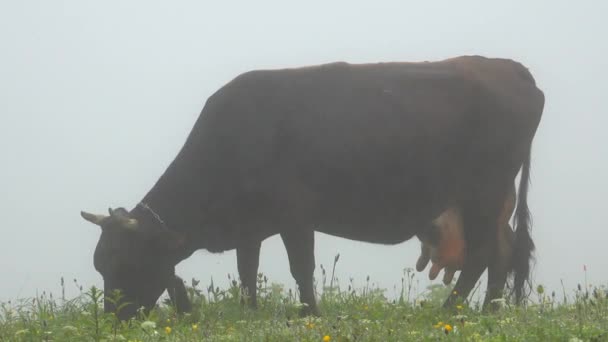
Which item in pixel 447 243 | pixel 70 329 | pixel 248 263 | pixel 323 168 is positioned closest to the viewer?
pixel 70 329

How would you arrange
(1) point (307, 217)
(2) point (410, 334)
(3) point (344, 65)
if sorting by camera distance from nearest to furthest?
(2) point (410, 334) → (1) point (307, 217) → (3) point (344, 65)

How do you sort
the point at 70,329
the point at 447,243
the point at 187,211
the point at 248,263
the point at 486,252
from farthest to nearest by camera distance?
1. the point at 447,243
2. the point at 486,252
3. the point at 248,263
4. the point at 187,211
5. the point at 70,329

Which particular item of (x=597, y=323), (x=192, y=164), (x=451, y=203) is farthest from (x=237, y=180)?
(x=597, y=323)

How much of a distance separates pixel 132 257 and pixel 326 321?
9.43ft

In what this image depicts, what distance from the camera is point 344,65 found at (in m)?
10.6

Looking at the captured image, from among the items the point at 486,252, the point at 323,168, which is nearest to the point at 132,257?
the point at 323,168

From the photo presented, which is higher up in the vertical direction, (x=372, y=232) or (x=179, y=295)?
(x=372, y=232)

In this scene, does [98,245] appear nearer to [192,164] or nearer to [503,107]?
[192,164]

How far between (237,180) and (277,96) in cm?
93

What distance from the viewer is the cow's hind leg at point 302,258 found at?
962 cm

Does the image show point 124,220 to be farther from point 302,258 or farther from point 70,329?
point 70,329

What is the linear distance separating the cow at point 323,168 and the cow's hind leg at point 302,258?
0.01 metres

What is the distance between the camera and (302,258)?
9656mm

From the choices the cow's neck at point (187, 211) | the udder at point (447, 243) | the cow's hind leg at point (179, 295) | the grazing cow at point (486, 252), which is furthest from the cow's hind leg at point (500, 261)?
the cow's hind leg at point (179, 295)
